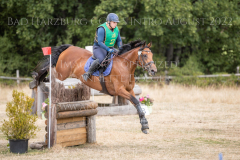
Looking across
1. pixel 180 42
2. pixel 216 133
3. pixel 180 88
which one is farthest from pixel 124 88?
pixel 180 42

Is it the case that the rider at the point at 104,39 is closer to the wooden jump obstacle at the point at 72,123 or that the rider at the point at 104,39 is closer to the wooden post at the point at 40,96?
the wooden jump obstacle at the point at 72,123

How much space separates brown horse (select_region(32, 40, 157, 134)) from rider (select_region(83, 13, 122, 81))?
0.26m

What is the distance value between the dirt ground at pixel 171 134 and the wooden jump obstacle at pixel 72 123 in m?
0.18

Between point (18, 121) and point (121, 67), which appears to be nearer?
point (18, 121)

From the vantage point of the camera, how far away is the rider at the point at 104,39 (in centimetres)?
663

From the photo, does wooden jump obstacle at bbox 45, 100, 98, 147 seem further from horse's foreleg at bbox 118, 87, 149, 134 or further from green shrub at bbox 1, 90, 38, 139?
horse's foreleg at bbox 118, 87, 149, 134

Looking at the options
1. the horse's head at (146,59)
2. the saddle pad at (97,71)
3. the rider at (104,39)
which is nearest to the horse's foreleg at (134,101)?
the saddle pad at (97,71)

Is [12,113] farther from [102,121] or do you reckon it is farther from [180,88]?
[180,88]

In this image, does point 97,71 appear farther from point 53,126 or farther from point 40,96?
point 40,96

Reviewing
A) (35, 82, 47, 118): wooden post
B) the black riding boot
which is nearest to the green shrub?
the black riding boot

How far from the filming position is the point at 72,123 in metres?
6.58

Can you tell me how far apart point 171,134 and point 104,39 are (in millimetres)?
2934

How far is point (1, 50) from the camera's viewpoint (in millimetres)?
20484

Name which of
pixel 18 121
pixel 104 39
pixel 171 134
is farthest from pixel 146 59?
pixel 18 121
